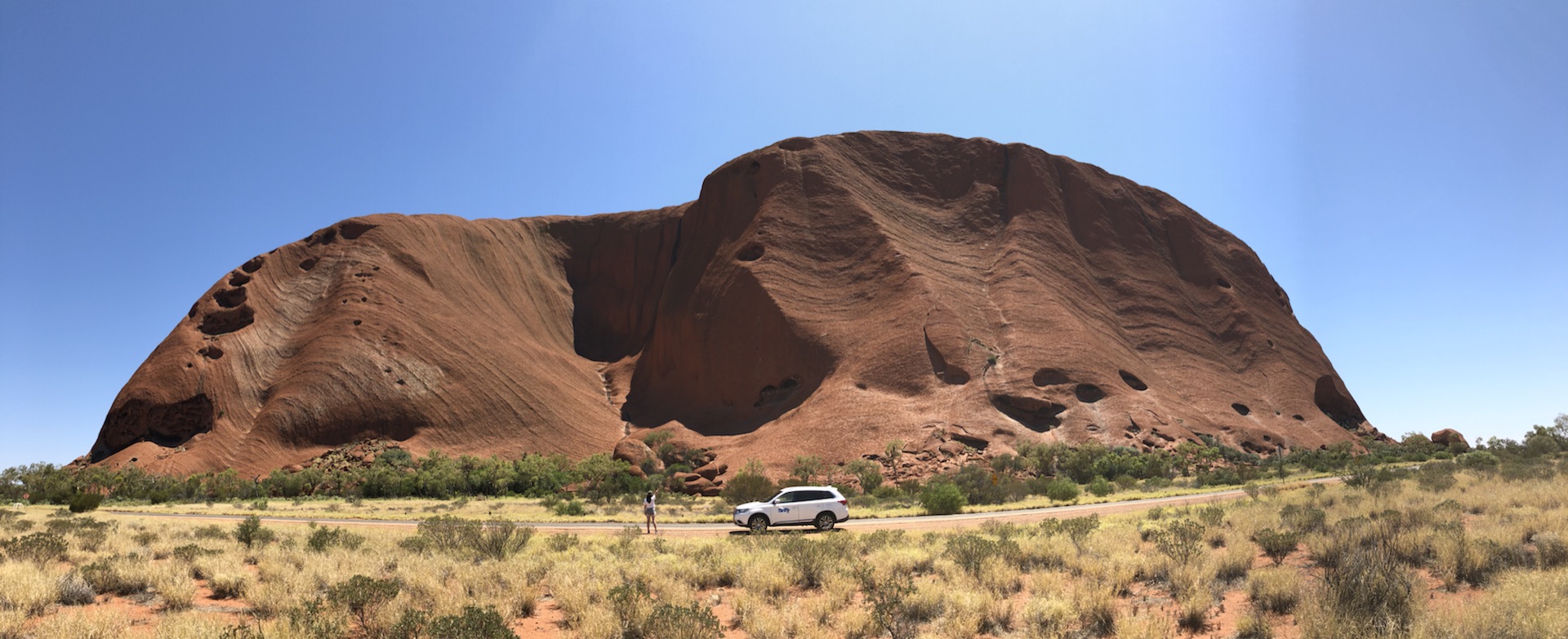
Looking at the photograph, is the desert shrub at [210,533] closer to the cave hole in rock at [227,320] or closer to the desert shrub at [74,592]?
the desert shrub at [74,592]

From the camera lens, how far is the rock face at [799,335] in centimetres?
5512

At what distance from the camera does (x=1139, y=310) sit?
235 ft

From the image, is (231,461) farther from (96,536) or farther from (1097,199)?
(1097,199)

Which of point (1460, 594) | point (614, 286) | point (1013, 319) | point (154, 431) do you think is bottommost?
point (1460, 594)

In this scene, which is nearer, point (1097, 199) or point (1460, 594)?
point (1460, 594)

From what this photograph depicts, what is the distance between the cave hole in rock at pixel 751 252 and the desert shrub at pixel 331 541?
54.9 m

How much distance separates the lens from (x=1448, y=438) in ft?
215

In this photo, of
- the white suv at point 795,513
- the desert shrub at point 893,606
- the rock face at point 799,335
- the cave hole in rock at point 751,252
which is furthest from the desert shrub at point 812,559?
the cave hole in rock at point 751,252

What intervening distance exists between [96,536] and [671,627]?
16026mm

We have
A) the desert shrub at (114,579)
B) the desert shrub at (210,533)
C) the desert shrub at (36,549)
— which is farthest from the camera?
the desert shrub at (210,533)

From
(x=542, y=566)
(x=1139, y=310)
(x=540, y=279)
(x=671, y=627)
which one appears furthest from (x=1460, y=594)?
(x=540, y=279)

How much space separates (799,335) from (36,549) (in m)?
52.7

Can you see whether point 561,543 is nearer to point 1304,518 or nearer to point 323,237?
point 1304,518

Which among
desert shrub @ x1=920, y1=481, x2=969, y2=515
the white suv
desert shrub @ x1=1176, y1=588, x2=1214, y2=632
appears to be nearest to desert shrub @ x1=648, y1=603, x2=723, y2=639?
desert shrub @ x1=1176, y1=588, x2=1214, y2=632
